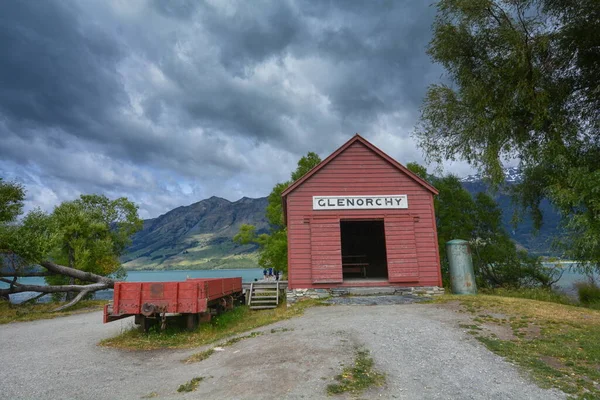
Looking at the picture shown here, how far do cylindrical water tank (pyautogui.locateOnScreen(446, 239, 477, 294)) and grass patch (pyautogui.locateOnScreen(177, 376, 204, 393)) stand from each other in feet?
42.7

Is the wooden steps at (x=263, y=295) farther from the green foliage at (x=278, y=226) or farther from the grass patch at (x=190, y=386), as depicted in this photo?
the green foliage at (x=278, y=226)

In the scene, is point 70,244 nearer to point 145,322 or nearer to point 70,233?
point 70,233

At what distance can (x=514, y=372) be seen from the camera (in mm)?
6387

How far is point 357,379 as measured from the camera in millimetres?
6043

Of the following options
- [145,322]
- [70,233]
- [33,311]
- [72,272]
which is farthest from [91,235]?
[145,322]

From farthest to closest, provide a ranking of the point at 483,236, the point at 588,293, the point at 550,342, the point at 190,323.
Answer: the point at 483,236, the point at 588,293, the point at 190,323, the point at 550,342

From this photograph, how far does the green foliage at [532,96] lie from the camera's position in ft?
47.2

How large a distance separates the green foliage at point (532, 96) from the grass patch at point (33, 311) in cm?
2249

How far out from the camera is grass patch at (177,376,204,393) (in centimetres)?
616

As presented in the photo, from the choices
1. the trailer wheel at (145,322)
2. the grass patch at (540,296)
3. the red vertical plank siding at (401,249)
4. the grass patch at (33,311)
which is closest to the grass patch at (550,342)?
the red vertical plank siding at (401,249)

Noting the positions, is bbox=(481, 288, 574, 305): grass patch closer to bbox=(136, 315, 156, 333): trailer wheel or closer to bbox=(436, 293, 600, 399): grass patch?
bbox=(436, 293, 600, 399): grass patch

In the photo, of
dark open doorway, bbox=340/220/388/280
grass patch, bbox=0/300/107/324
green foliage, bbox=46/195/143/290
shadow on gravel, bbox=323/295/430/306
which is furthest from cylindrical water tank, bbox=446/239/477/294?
green foliage, bbox=46/195/143/290

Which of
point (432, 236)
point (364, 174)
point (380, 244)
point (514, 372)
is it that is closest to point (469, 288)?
point (432, 236)

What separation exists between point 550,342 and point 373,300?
6.74 m
